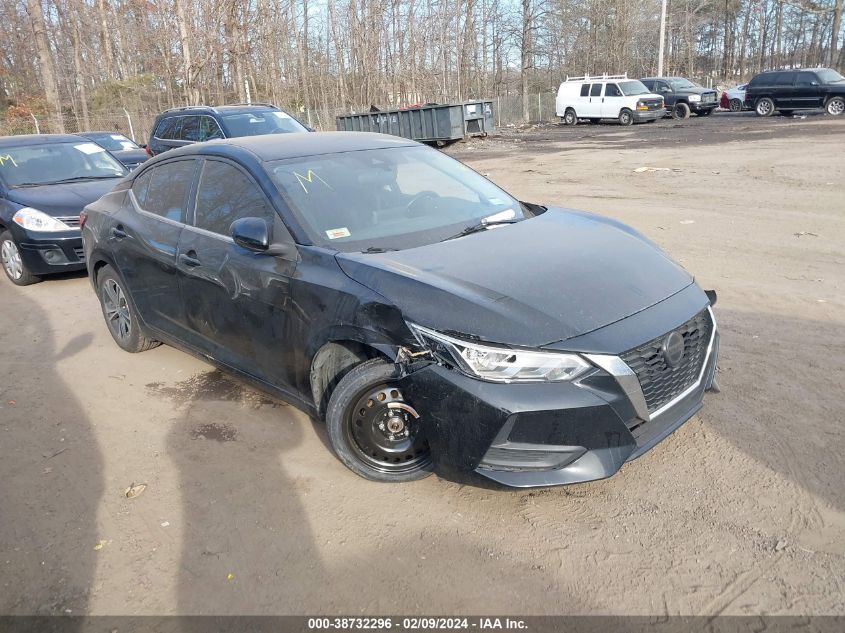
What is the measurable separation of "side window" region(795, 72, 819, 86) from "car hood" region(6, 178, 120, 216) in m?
27.5

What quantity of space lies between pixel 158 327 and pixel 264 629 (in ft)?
9.80

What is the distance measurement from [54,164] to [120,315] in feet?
14.8

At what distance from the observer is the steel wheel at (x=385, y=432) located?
335 centimetres

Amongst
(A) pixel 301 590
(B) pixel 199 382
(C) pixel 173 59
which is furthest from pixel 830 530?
(C) pixel 173 59

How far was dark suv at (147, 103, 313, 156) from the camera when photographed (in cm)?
1262

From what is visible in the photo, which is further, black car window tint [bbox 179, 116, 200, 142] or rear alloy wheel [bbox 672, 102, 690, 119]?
rear alloy wheel [bbox 672, 102, 690, 119]

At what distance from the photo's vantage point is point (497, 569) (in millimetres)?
2902

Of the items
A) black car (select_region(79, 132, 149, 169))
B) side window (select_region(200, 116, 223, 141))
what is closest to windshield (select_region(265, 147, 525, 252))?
side window (select_region(200, 116, 223, 141))

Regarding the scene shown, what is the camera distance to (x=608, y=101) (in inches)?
1241

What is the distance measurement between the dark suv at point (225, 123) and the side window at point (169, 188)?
7.50 meters

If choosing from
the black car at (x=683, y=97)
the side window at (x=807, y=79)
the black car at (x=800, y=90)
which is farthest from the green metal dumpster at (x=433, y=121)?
the side window at (x=807, y=79)

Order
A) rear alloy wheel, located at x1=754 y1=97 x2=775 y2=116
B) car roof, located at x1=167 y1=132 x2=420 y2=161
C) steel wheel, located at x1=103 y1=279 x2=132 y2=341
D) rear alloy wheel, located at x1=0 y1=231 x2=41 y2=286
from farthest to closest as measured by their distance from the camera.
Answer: rear alloy wheel, located at x1=754 y1=97 x2=775 y2=116 → rear alloy wheel, located at x1=0 y1=231 x2=41 y2=286 → steel wheel, located at x1=103 y1=279 x2=132 y2=341 → car roof, located at x1=167 y1=132 x2=420 y2=161

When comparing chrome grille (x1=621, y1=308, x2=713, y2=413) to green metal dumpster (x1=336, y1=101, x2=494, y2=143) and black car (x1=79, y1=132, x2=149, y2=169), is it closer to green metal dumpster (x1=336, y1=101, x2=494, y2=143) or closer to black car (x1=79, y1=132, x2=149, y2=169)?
black car (x1=79, y1=132, x2=149, y2=169)

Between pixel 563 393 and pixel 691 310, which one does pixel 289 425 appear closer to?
pixel 563 393
